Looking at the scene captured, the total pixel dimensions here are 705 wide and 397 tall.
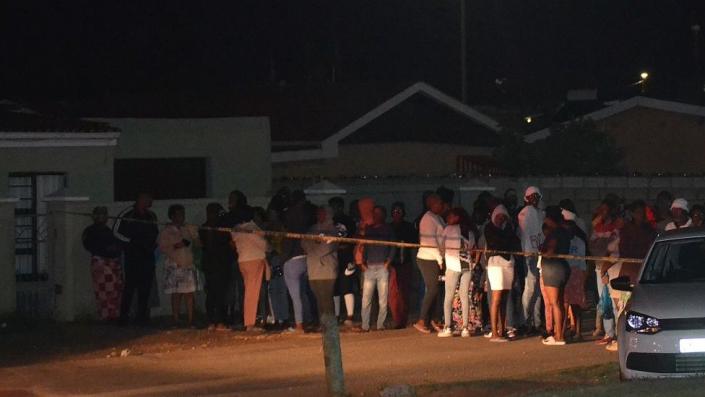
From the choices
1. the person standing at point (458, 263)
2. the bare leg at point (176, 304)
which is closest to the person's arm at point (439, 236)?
the person standing at point (458, 263)

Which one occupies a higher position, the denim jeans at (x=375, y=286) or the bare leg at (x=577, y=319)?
the denim jeans at (x=375, y=286)

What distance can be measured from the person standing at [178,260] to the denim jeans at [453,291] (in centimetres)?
374

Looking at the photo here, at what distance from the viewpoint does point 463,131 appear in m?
38.1

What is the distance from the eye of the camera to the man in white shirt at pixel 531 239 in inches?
666

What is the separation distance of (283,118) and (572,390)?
82.9 ft

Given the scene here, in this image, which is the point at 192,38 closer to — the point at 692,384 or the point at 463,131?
the point at 463,131

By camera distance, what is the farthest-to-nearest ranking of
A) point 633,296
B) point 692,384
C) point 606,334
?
point 606,334, point 633,296, point 692,384

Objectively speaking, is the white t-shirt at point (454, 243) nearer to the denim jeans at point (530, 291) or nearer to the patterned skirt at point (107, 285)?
the denim jeans at point (530, 291)

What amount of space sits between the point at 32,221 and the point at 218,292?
398 cm

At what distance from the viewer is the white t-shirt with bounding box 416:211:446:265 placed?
17516 millimetres

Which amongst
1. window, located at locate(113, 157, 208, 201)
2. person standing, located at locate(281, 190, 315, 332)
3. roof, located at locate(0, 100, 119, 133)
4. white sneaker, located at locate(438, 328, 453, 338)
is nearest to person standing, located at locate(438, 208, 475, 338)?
white sneaker, located at locate(438, 328, 453, 338)

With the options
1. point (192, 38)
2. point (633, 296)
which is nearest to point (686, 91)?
point (192, 38)

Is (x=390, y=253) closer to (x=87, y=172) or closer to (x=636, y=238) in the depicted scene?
(x=636, y=238)

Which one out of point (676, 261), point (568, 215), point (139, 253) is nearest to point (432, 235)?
point (568, 215)
